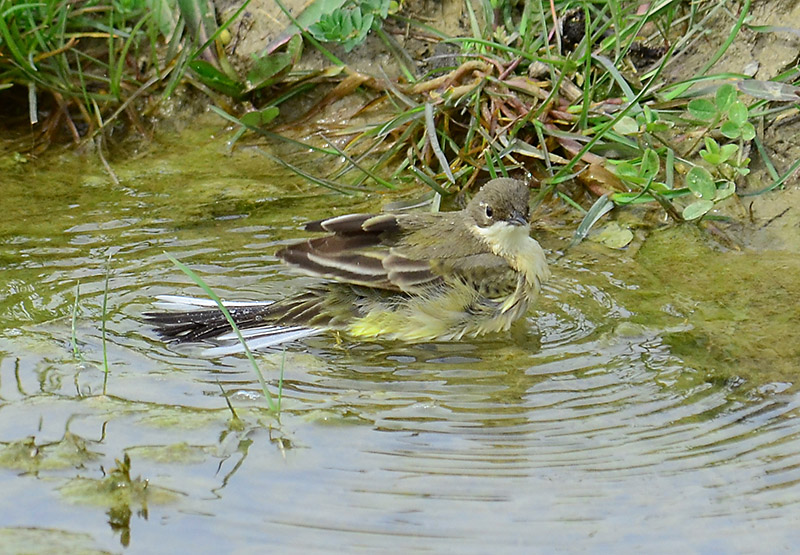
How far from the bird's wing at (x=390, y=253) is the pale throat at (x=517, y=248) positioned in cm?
7

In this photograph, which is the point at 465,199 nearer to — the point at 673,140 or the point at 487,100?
the point at 487,100

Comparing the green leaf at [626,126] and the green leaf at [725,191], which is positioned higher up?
the green leaf at [626,126]

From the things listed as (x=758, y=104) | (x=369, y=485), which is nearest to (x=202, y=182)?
(x=758, y=104)

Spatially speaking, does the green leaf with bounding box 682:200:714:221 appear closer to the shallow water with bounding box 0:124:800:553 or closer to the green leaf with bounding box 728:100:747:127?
the shallow water with bounding box 0:124:800:553

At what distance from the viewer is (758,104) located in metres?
6.57

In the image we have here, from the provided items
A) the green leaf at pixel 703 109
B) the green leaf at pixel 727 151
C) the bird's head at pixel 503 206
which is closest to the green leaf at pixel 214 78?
the bird's head at pixel 503 206

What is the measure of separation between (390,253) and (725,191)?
78.0 inches

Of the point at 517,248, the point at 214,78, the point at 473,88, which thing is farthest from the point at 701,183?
the point at 214,78

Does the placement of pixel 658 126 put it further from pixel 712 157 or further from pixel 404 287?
pixel 404 287

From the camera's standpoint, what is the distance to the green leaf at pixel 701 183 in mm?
6227

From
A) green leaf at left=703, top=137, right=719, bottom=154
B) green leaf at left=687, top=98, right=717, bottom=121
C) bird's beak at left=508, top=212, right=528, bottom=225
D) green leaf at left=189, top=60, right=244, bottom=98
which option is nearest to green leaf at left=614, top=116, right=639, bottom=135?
green leaf at left=687, top=98, right=717, bottom=121

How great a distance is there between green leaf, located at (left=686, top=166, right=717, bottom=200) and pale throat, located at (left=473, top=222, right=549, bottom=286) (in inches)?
39.5

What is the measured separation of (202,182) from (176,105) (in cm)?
108

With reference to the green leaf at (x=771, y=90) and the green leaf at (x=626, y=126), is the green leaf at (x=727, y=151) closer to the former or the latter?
the green leaf at (x=771, y=90)
